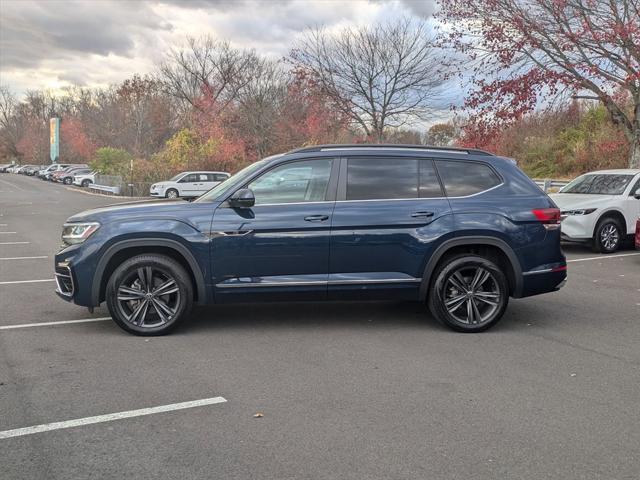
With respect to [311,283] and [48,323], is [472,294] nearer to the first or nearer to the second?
[311,283]

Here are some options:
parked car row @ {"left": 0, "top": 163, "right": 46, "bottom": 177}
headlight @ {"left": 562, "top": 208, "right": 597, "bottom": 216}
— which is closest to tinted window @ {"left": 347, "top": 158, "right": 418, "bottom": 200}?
headlight @ {"left": 562, "top": 208, "right": 597, "bottom": 216}

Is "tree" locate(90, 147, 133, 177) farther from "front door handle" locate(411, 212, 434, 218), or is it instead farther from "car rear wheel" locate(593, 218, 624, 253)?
"front door handle" locate(411, 212, 434, 218)

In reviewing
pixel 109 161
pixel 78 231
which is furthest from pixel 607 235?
pixel 109 161

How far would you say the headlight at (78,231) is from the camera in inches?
226

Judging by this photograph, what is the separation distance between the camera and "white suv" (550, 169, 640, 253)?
452 inches

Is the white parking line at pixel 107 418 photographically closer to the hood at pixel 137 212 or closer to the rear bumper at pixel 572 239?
the hood at pixel 137 212

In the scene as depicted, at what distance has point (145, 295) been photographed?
577cm

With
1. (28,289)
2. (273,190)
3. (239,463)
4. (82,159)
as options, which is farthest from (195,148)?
(82,159)

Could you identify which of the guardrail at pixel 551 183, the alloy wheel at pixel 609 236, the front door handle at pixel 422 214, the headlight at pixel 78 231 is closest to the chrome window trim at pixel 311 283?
the front door handle at pixel 422 214

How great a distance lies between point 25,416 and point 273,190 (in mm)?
2950

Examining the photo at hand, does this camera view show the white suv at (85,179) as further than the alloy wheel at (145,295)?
Yes

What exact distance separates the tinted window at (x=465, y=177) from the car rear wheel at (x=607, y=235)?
636 cm

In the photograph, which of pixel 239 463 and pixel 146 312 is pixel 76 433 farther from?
pixel 146 312

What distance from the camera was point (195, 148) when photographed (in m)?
40.2
